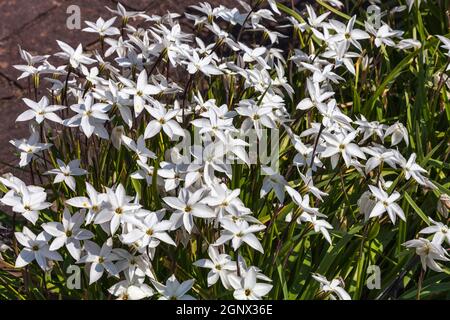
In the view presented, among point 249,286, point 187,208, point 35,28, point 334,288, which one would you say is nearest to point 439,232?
point 334,288

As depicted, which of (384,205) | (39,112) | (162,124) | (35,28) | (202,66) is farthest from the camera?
(35,28)

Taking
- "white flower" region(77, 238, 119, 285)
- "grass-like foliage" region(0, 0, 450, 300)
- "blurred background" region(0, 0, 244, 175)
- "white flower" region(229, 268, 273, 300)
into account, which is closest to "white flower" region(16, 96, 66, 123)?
"grass-like foliage" region(0, 0, 450, 300)

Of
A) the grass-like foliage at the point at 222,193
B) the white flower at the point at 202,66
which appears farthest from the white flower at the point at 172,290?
the white flower at the point at 202,66

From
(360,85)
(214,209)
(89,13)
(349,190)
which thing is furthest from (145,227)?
(89,13)

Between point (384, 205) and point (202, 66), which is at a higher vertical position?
point (202, 66)

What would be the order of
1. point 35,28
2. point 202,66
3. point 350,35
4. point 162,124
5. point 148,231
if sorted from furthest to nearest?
point 35,28 → point 350,35 → point 202,66 → point 162,124 → point 148,231

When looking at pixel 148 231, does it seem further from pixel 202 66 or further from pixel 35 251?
pixel 202 66

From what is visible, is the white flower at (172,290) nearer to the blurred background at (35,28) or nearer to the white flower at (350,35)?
the white flower at (350,35)

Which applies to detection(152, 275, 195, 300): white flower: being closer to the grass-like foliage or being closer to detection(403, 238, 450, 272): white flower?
the grass-like foliage
